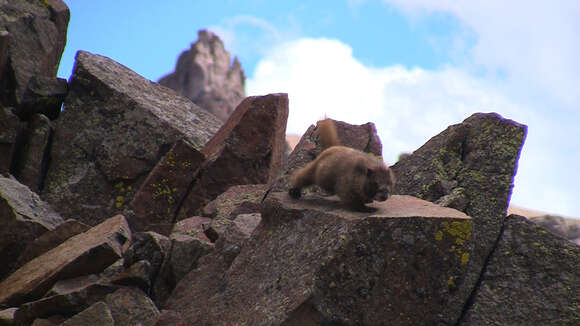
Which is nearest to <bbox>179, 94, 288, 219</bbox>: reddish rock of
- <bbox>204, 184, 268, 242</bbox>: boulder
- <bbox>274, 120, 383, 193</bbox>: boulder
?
<bbox>204, 184, 268, 242</bbox>: boulder

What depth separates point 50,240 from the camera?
11.4 meters

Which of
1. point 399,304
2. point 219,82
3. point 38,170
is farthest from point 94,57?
point 219,82

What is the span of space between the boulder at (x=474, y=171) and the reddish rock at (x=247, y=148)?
13.3 feet

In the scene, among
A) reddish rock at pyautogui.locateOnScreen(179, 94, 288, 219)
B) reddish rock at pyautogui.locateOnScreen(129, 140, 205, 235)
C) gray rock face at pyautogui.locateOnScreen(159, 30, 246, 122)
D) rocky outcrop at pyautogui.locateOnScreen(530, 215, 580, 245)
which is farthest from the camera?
gray rock face at pyautogui.locateOnScreen(159, 30, 246, 122)

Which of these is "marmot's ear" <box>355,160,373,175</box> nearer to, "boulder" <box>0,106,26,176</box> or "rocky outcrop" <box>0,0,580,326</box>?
"rocky outcrop" <box>0,0,580,326</box>

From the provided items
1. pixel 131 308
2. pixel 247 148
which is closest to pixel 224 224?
pixel 131 308

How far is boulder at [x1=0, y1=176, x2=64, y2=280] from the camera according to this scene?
1070cm

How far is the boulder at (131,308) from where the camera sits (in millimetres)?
8984

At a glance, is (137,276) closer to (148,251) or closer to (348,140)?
(148,251)

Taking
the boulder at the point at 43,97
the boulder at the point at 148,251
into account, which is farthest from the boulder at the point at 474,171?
the boulder at the point at 43,97

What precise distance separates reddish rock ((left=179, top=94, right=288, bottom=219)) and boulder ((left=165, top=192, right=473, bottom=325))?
627 centimetres

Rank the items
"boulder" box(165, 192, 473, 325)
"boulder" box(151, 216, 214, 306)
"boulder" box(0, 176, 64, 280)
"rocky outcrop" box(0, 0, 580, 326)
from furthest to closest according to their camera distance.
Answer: "boulder" box(0, 176, 64, 280), "boulder" box(151, 216, 214, 306), "rocky outcrop" box(0, 0, 580, 326), "boulder" box(165, 192, 473, 325)

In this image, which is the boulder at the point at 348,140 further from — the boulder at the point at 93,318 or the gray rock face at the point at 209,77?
the gray rock face at the point at 209,77

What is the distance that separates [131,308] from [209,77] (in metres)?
69.9
